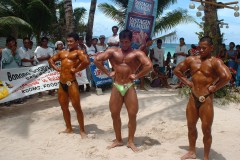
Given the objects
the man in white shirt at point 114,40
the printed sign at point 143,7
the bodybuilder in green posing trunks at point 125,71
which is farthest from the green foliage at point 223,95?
the bodybuilder in green posing trunks at point 125,71

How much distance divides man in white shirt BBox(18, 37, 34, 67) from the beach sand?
1.10m

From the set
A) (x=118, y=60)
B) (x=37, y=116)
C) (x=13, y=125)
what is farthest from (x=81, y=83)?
(x=118, y=60)

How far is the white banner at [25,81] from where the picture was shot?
7.60m

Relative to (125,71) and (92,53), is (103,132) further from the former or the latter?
(92,53)

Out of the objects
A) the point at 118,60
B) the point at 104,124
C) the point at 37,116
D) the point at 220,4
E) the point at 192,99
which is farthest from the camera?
the point at 220,4

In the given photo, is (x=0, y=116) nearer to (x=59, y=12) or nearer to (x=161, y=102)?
(x=161, y=102)

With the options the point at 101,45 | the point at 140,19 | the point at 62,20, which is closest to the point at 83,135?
the point at 101,45

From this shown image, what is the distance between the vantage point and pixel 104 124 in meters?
6.95

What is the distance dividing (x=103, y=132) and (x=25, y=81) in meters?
2.88

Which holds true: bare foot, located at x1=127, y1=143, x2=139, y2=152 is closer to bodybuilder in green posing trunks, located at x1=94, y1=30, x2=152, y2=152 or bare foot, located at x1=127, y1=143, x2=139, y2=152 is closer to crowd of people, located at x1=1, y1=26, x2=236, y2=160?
crowd of people, located at x1=1, y1=26, x2=236, y2=160

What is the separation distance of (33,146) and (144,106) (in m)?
3.02

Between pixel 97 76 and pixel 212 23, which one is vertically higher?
pixel 212 23

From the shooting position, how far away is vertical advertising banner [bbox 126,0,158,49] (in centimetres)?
996

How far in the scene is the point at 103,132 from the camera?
21.1ft
